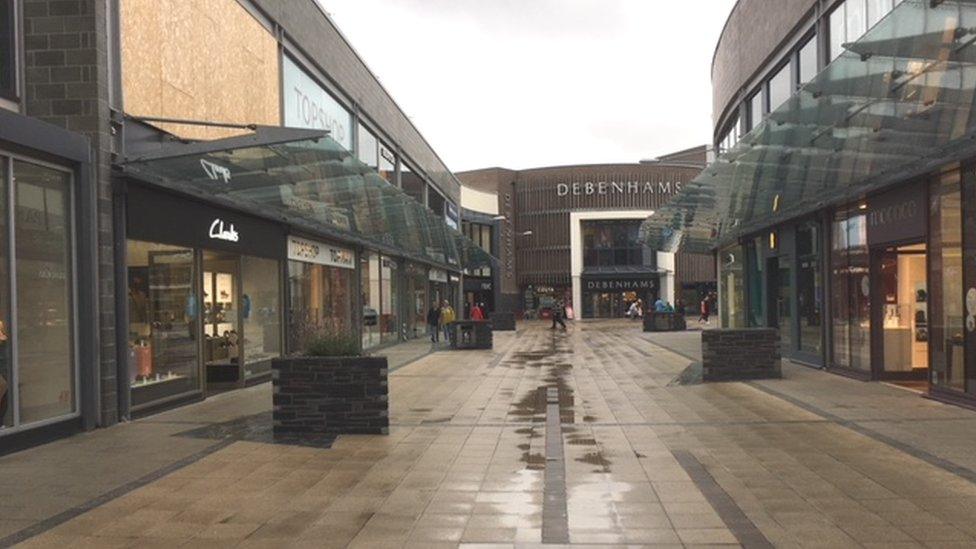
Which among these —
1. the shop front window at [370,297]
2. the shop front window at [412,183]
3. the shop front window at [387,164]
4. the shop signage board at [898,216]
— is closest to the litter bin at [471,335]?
the shop front window at [370,297]

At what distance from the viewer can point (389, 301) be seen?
27797 mm

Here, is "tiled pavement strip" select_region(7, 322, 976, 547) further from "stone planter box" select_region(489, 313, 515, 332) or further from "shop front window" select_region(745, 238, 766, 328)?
"stone planter box" select_region(489, 313, 515, 332)

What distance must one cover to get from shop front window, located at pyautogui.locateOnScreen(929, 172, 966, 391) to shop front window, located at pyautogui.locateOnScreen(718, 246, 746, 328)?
1218cm

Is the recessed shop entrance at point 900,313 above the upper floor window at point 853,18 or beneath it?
beneath

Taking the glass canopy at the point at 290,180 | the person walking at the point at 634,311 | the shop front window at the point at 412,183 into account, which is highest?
the shop front window at the point at 412,183

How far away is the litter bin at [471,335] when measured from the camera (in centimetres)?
2458

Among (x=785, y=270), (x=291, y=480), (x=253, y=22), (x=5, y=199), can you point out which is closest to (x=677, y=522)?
(x=291, y=480)

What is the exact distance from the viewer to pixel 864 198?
14.1 metres

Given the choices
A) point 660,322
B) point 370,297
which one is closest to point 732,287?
point 660,322

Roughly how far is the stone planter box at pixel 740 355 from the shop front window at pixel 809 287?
2578 mm

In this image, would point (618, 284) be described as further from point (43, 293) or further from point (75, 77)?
point (43, 293)

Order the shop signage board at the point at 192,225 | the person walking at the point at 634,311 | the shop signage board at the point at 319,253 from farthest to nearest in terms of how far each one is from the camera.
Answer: the person walking at the point at 634,311 < the shop signage board at the point at 319,253 < the shop signage board at the point at 192,225

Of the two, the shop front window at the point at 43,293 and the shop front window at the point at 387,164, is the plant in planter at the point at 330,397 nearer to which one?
the shop front window at the point at 43,293

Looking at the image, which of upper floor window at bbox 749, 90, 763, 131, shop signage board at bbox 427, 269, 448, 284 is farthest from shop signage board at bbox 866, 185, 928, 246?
shop signage board at bbox 427, 269, 448, 284
